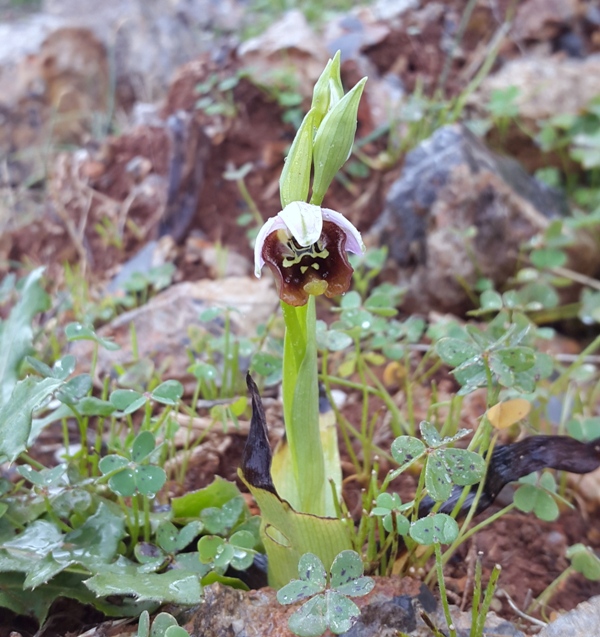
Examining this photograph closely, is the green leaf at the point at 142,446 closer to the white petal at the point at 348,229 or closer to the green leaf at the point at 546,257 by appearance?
the white petal at the point at 348,229

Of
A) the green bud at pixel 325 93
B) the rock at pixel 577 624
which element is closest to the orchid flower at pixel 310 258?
the green bud at pixel 325 93

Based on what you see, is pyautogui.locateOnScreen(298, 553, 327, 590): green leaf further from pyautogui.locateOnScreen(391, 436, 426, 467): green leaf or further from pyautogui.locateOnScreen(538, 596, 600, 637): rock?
pyautogui.locateOnScreen(538, 596, 600, 637): rock

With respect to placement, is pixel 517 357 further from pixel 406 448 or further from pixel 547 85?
pixel 547 85

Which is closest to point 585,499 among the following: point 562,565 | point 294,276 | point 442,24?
point 562,565

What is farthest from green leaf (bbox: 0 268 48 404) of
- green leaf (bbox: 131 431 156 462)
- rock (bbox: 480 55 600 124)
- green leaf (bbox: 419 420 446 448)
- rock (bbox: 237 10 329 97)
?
rock (bbox: 480 55 600 124)

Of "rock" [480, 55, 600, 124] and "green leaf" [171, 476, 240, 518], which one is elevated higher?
"rock" [480, 55, 600, 124]

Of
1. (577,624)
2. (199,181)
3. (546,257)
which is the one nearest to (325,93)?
(577,624)
